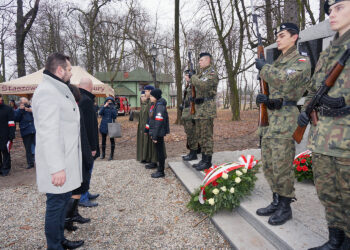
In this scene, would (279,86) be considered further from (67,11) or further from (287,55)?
(67,11)

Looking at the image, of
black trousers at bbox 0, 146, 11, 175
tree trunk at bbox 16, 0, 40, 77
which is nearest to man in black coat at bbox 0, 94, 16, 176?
black trousers at bbox 0, 146, 11, 175

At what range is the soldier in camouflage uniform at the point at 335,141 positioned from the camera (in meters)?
1.89

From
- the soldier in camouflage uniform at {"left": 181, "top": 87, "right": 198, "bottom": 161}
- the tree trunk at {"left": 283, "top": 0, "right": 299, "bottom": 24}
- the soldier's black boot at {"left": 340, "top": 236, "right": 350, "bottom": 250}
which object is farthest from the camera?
the tree trunk at {"left": 283, "top": 0, "right": 299, "bottom": 24}

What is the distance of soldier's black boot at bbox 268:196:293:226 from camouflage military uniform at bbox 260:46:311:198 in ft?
0.31

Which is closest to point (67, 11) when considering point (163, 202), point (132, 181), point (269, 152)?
point (132, 181)

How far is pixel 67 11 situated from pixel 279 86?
19788 mm

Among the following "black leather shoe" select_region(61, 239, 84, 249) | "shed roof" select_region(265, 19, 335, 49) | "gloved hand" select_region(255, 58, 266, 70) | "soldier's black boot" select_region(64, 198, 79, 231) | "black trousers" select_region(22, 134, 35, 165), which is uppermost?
"shed roof" select_region(265, 19, 335, 49)

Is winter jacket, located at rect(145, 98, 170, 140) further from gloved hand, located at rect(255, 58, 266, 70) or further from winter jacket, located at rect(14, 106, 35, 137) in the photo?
winter jacket, located at rect(14, 106, 35, 137)

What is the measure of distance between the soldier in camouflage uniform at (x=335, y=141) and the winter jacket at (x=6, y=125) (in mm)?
6649

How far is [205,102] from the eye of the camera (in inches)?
189

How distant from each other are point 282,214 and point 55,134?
254cm

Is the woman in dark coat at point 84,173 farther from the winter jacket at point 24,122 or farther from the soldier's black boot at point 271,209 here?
the winter jacket at point 24,122

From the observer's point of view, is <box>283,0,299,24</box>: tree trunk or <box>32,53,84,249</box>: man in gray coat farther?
<box>283,0,299,24</box>: tree trunk

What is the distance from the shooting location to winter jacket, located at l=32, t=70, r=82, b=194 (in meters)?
2.22
